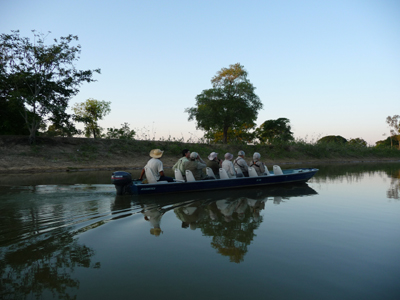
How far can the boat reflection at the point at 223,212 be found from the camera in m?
5.60

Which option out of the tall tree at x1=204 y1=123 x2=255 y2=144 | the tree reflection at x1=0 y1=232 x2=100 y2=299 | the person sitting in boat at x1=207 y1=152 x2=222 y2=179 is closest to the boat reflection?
the person sitting in boat at x1=207 y1=152 x2=222 y2=179

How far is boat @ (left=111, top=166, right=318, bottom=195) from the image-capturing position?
10.3m

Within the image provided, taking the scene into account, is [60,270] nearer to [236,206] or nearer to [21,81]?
[236,206]

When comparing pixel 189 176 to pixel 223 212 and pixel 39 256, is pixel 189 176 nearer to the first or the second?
pixel 223 212

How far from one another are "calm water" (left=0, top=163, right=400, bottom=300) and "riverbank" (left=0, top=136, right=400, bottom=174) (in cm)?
1449

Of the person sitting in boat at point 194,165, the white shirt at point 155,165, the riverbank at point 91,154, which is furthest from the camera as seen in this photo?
the riverbank at point 91,154

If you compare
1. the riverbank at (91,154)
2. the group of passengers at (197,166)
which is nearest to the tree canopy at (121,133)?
the riverbank at (91,154)

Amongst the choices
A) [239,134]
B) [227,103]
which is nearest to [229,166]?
[227,103]

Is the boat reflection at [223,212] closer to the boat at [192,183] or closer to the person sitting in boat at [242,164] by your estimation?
the boat at [192,183]

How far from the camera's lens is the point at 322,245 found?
543 cm

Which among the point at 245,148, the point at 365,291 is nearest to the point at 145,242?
the point at 365,291

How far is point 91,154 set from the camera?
87.4 ft

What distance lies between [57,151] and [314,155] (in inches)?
1261

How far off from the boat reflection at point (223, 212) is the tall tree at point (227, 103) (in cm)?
2534
